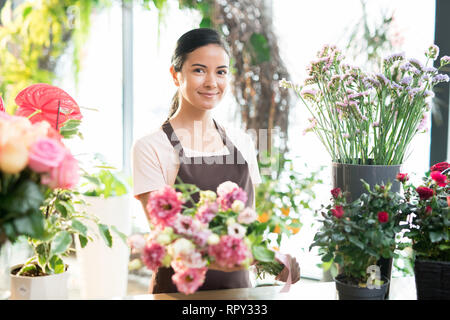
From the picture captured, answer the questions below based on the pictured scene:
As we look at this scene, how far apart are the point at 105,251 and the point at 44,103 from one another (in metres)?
1.69

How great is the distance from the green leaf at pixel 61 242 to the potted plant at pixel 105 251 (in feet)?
5.50

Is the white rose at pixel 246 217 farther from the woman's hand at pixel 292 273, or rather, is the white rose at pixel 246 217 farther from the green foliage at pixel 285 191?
the green foliage at pixel 285 191

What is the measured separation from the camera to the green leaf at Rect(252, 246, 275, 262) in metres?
0.78

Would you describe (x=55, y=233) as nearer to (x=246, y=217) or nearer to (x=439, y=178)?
(x=246, y=217)

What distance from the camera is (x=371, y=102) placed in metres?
1.08

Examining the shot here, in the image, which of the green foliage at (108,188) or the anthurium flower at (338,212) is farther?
the green foliage at (108,188)

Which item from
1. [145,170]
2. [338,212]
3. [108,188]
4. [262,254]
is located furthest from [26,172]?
[108,188]

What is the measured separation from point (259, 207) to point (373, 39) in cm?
102

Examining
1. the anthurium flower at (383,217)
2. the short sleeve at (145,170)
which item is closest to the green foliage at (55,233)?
the short sleeve at (145,170)

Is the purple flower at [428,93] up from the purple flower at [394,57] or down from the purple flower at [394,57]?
down

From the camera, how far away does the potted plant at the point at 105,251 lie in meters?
2.49

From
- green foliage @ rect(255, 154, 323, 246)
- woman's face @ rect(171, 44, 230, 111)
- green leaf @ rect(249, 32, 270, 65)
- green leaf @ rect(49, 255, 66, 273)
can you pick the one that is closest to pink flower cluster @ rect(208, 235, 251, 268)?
green leaf @ rect(49, 255, 66, 273)

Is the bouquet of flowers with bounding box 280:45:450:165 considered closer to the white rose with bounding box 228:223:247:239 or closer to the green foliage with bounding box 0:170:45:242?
the white rose with bounding box 228:223:247:239

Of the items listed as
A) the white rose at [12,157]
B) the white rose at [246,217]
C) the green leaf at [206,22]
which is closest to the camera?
the white rose at [12,157]
